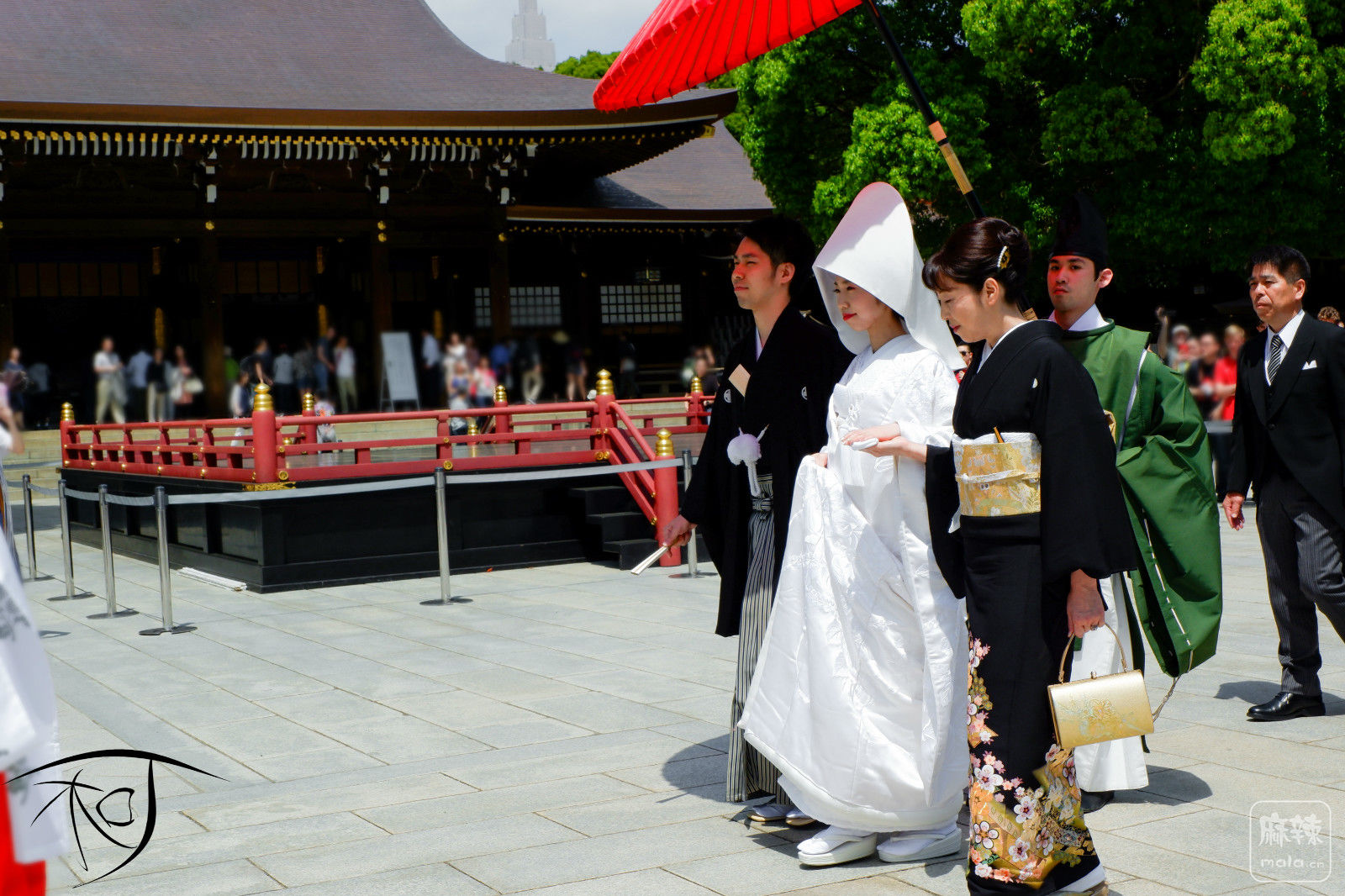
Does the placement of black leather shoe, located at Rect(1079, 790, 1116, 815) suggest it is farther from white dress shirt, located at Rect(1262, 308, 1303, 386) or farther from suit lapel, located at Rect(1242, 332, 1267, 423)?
white dress shirt, located at Rect(1262, 308, 1303, 386)

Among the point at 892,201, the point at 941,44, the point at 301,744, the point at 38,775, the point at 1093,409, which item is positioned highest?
the point at 941,44

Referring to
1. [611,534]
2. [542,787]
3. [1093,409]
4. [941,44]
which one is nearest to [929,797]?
[1093,409]

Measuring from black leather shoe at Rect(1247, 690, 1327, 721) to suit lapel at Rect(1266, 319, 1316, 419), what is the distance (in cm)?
97

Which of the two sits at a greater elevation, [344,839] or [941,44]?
[941,44]

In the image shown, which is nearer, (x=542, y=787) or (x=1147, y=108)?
(x=542, y=787)

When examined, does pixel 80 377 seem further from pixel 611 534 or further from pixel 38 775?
pixel 38 775

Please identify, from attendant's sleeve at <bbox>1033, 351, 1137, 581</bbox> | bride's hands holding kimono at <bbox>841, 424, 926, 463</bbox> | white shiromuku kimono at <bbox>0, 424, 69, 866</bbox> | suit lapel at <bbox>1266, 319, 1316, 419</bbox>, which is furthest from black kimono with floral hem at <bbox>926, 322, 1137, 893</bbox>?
suit lapel at <bbox>1266, 319, 1316, 419</bbox>

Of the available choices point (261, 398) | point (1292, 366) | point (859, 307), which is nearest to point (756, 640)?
point (859, 307)

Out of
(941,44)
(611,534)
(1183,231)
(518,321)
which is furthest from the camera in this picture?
(518,321)

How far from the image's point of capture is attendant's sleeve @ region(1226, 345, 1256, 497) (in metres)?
4.62

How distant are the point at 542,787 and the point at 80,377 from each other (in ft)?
49.7

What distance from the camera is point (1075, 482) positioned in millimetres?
2668

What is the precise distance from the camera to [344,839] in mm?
3508

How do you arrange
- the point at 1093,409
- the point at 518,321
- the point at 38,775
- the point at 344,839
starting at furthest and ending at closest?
the point at 518,321
the point at 344,839
the point at 1093,409
the point at 38,775
